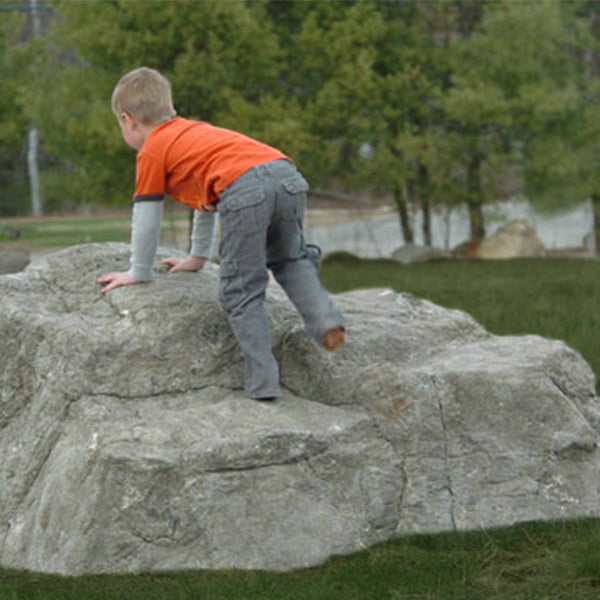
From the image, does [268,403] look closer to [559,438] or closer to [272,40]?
[559,438]

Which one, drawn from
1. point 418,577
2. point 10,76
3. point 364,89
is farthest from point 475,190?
point 418,577

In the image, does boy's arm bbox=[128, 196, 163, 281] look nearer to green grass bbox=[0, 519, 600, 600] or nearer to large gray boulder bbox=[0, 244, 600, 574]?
large gray boulder bbox=[0, 244, 600, 574]

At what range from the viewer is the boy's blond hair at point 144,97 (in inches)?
195

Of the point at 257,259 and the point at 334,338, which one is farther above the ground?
the point at 257,259

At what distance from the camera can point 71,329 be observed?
4824mm

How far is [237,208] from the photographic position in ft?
15.6

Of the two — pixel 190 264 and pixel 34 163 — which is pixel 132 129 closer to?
pixel 190 264

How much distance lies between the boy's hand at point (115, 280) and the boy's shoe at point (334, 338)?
3.25 feet

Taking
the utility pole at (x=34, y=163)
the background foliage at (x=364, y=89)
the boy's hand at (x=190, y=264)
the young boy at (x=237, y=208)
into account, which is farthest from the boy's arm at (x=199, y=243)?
the utility pole at (x=34, y=163)

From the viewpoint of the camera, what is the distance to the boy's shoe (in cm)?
485

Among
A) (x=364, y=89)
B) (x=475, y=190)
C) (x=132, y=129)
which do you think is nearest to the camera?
(x=132, y=129)

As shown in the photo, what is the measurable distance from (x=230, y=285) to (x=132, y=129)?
0.94m

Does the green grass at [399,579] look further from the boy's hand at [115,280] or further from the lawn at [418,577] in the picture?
the boy's hand at [115,280]

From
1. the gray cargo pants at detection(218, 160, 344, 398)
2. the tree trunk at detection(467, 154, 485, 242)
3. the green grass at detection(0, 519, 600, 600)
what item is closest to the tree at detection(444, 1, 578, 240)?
the tree trunk at detection(467, 154, 485, 242)
